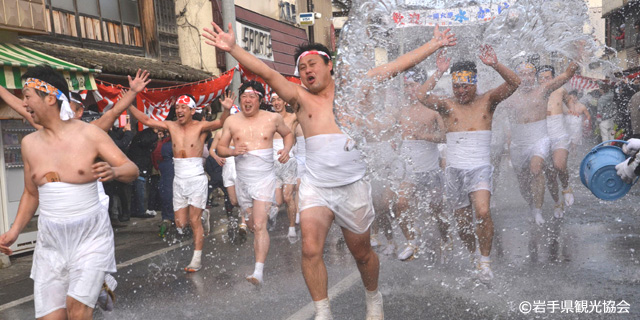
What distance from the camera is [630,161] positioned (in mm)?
4723

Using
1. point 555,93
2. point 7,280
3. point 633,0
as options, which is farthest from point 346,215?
point 633,0

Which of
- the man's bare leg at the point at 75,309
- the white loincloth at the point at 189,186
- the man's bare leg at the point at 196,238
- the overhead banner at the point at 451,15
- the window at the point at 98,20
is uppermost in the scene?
the window at the point at 98,20

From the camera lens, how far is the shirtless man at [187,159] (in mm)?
7926

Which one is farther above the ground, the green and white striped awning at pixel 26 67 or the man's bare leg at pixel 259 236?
the green and white striped awning at pixel 26 67

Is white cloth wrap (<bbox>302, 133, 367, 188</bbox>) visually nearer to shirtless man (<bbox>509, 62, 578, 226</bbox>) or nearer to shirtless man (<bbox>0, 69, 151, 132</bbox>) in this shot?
shirtless man (<bbox>0, 69, 151, 132</bbox>)

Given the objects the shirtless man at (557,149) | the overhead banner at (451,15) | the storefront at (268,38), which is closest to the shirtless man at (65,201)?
the overhead banner at (451,15)

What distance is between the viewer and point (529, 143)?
346 inches

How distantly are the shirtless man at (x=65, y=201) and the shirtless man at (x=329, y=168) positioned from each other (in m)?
1.10

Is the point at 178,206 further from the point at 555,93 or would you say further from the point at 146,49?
the point at 146,49

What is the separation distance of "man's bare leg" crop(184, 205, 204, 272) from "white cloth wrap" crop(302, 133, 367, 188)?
2972 millimetres

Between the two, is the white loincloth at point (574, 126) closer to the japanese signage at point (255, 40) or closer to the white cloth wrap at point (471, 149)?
the white cloth wrap at point (471, 149)

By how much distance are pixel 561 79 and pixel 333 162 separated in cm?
453

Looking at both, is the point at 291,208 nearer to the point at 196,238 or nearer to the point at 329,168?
the point at 196,238

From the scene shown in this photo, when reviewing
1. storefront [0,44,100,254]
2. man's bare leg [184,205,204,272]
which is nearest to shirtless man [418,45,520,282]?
man's bare leg [184,205,204,272]
